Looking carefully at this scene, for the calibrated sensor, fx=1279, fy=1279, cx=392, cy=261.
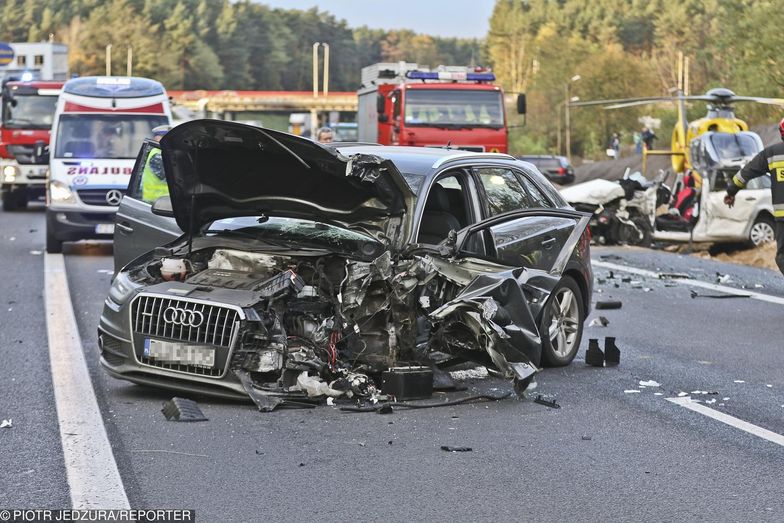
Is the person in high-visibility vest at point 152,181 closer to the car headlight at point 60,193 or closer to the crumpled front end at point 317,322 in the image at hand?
the car headlight at point 60,193

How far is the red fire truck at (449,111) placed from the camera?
26.5m

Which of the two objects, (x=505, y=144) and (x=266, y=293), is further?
(x=505, y=144)

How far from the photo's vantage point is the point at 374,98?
30.7 meters

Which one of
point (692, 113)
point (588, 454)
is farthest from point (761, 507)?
point (692, 113)

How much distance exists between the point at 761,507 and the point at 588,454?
3.85 ft

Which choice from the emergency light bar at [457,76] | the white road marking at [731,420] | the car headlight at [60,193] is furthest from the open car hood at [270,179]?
the emergency light bar at [457,76]

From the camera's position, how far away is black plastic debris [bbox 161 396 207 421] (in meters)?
7.22

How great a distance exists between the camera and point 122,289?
8.01 metres

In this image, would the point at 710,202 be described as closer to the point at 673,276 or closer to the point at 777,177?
the point at 673,276

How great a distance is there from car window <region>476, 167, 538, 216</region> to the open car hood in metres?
1.28

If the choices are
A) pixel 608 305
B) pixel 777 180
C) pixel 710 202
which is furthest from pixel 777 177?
pixel 710 202

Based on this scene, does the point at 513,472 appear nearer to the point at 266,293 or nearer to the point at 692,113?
the point at 266,293

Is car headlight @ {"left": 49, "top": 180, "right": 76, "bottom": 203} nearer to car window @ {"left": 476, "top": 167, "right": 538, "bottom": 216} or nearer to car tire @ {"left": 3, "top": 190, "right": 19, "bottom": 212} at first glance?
car window @ {"left": 476, "top": 167, "right": 538, "bottom": 216}

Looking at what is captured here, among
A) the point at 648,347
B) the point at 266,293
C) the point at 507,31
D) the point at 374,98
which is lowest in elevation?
the point at 648,347
